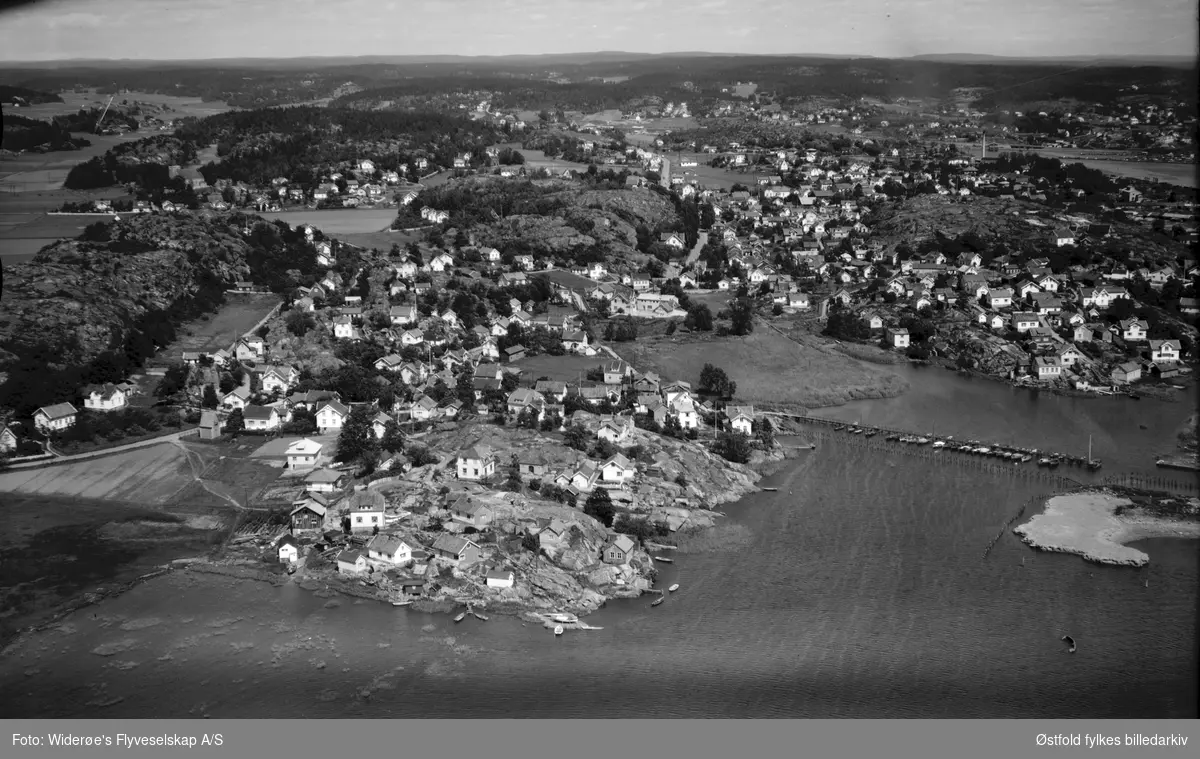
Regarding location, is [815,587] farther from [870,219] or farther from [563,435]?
[870,219]

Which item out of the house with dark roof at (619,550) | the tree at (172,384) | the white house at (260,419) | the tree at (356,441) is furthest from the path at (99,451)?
the house with dark roof at (619,550)

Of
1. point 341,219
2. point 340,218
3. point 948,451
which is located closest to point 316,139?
point 340,218

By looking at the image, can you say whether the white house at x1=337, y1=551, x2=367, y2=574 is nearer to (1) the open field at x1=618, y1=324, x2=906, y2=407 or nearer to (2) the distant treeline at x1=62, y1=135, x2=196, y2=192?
(1) the open field at x1=618, y1=324, x2=906, y2=407

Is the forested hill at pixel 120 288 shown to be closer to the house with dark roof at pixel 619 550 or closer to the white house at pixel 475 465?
the white house at pixel 475 465

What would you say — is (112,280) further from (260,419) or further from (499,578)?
(499,578)

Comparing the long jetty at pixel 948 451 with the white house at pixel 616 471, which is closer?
the white house at pixel 616 471

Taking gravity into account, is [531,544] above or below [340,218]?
below

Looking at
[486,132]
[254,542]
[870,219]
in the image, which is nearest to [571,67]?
[486,132]
